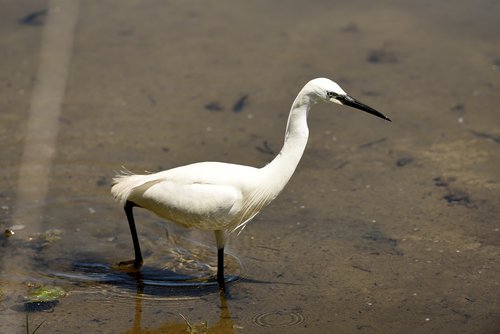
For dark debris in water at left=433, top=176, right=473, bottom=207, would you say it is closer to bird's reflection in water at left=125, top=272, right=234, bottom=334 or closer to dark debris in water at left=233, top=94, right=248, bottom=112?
dark debris in water at left=233, top=94, right=248, bottom=112

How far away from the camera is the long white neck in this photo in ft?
18.2

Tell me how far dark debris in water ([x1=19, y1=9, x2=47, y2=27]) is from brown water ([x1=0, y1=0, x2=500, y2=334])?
2 cm

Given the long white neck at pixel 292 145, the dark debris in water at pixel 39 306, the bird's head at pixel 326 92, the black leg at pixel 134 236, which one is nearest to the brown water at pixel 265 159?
the dark debris in water at pixel 39 306

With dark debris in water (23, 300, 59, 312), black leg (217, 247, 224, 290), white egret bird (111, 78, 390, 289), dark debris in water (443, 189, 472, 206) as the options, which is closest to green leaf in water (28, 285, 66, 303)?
dark debris in water (23, 300, 59, 312)

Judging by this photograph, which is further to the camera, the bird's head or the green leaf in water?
the green leaf in water

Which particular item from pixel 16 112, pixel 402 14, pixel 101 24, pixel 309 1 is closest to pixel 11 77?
pixel 16 112

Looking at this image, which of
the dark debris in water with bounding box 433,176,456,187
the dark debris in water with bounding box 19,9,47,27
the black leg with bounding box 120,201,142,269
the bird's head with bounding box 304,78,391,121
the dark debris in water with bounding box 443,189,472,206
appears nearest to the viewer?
the bird's head with bounding box 304,78,391,121

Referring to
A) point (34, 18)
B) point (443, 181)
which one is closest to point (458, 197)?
point (443, 181)

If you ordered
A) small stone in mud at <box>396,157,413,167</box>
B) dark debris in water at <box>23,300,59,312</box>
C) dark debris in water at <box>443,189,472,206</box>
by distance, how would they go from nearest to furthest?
1. dark debris in water at <box>23,300,59,312</box>
2. dark debris in water at <box>443,189,472,206</box>
3. small stone in mud at <box>396,157,413,167</box>

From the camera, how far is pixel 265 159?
767 centimetres

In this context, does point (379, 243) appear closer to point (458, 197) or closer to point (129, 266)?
point (458, 197)

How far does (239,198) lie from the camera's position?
223 inches

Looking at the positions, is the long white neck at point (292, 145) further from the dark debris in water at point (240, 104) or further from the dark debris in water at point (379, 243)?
the dark debris in water at point (240, 104)

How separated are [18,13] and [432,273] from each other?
20.4 ft
